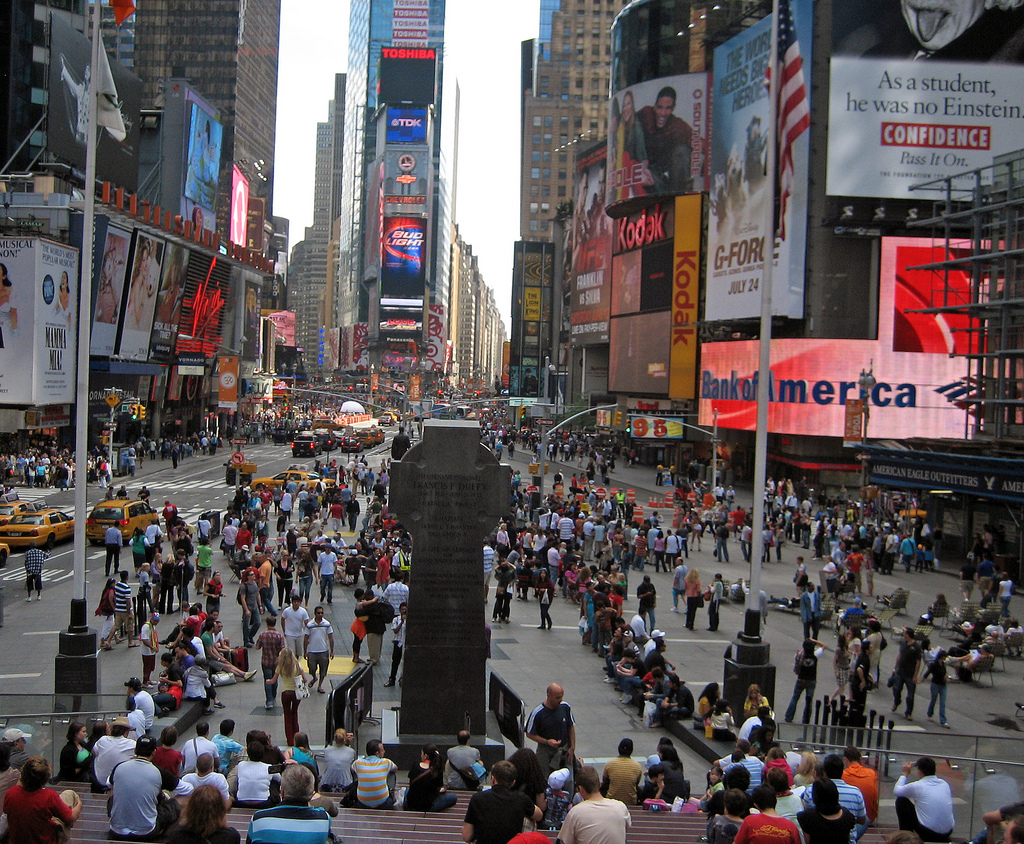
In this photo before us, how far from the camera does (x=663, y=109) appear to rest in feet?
246

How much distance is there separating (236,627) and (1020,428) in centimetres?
2524

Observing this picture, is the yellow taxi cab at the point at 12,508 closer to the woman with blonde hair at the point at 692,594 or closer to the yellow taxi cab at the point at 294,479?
the yellow taxi cab at the point at 294,479

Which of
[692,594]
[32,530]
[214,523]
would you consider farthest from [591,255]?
[692,594]

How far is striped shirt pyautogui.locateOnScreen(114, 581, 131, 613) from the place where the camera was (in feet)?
54.7

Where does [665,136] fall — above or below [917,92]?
above

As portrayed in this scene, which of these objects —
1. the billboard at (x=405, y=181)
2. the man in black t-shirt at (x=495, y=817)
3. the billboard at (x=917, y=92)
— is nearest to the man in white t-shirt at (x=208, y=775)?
the man in black t-shirt at (x=495, y=817)

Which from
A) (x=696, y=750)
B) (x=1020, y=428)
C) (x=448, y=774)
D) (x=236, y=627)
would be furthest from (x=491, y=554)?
(x=1020, y=428)

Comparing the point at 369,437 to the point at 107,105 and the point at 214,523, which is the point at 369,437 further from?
the point at 107,105

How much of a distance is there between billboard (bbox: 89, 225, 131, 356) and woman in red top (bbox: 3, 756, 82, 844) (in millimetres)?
48541

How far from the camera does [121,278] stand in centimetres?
5444

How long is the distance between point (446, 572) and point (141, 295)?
51.4 meters

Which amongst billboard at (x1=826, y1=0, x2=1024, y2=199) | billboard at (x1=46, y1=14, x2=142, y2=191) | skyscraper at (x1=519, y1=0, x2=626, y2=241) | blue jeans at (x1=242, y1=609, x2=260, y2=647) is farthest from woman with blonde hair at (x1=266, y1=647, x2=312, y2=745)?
skyscraper at (x1=519, y1=0, x2=626, y2=241)

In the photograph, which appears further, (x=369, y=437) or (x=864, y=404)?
(x=369, y=437)

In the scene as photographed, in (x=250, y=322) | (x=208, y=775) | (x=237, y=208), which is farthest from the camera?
(x=237, y=208)
